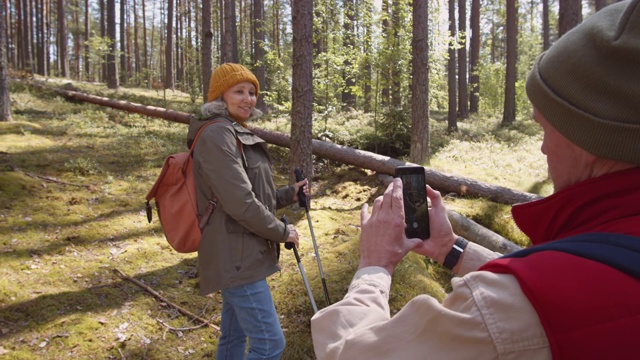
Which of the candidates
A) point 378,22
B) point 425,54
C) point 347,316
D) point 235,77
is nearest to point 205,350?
point 235,77

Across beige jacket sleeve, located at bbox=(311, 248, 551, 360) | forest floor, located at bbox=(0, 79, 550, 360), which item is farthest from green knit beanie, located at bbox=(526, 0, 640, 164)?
forest floor, located at bbox=(0, 79, 550, 360)

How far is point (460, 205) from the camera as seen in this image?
8.66 m

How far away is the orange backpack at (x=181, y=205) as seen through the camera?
3131 millimetres

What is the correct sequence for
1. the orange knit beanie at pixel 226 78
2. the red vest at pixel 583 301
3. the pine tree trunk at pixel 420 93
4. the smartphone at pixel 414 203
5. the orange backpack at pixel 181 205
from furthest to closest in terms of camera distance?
the pine tree trunk at pixel 420 93 → the orange knit beanie at pixel 226 78 → the orange backpack at pixel 181 205 → the smartphone at pixel 414 203 → the red vest at pixel 583 301

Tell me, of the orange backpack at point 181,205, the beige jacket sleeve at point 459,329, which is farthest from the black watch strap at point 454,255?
the orange backpack at point 181,205

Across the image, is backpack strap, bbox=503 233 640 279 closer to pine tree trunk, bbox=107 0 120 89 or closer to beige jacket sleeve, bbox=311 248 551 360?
beige jacket sleeve, bbox=311 248 551 360

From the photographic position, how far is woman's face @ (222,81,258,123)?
11.2ft

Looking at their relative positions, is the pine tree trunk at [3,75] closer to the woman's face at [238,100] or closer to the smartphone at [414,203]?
the woman's face at [238,100]

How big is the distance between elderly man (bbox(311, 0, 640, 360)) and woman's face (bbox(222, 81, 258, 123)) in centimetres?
239

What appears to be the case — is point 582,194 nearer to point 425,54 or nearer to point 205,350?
point 205,350

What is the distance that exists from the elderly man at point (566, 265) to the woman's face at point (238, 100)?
2.39 m

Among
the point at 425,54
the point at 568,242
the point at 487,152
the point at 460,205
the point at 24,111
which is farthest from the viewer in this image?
the point at 487,152

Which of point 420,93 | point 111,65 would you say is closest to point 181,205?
point 420,93

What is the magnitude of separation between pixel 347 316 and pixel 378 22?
46.1 feet
